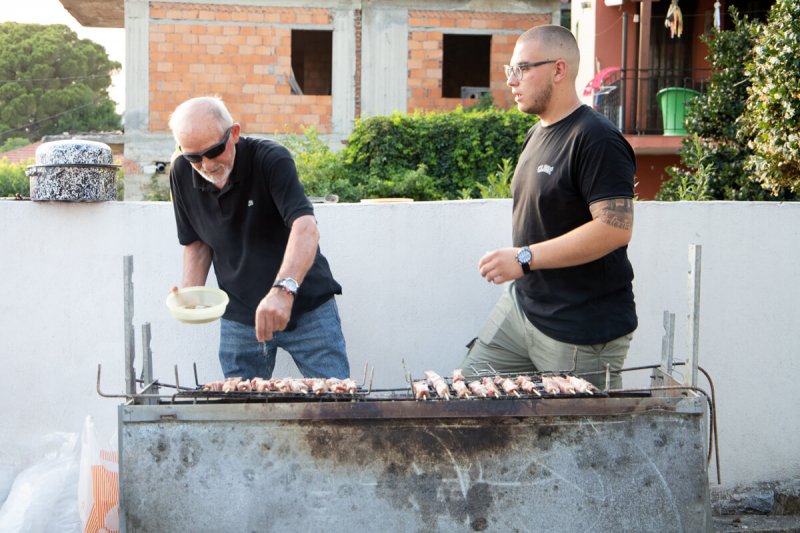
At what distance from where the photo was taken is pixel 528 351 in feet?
13.0

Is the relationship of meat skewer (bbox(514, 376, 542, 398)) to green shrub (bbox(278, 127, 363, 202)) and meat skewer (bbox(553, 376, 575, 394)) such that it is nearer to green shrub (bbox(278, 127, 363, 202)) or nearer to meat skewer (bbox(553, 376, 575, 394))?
meat skewer (bbox(553, 376, 575, 394))

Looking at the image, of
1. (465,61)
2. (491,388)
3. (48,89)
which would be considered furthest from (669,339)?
(48,89)

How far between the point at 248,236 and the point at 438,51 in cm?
1641

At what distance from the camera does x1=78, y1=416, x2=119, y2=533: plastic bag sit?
3.89 metres

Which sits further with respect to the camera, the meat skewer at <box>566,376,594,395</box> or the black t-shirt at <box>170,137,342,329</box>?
the black t-shirt at <box>170,137,342,329</box>

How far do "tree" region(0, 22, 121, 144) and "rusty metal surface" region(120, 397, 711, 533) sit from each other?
41346 millimetres

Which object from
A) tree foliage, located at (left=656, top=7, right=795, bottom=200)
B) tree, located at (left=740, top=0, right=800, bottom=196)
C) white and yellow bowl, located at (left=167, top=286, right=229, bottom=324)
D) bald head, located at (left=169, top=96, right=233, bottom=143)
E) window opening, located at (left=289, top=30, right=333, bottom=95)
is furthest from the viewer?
window opening, located at (left=289, top=30, right=333, bottom=95)

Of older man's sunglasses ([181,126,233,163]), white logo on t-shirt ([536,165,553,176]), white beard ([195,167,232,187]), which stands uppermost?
older man's sunglasses ([181,126,233,163])

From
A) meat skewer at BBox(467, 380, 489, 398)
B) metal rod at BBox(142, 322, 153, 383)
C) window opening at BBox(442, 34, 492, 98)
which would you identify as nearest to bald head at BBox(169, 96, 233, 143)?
metal rod at BBox(142, 322, 153, 383)

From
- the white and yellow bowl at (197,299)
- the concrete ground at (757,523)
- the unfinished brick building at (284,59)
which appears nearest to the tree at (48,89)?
the unfinished brick building at (284,59)

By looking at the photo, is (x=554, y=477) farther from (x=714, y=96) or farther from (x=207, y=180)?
(x=714, y=96)

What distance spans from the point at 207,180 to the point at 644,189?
1332cm

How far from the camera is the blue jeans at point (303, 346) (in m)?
4.07

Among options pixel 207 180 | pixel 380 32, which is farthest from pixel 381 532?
pixel 380 32
